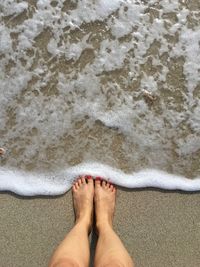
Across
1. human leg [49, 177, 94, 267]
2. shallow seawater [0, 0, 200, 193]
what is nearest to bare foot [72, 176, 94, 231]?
human leg [49, 177, 94, 267]

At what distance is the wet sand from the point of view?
206cm

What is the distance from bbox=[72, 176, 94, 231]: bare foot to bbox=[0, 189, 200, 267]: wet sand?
62 millimetres

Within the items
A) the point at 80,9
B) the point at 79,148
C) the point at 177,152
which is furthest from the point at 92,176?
the point at 80,9

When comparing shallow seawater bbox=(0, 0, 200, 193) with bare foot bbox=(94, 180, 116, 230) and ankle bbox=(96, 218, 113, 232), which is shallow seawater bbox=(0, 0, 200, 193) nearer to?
bare foot bbox=(94, 180, 116, 230)

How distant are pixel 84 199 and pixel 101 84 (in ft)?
1.95

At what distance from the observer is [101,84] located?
2.18 meters

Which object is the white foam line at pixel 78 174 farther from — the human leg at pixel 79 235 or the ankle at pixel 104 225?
the ankle at pixel 104 225

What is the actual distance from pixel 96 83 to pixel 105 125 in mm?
224

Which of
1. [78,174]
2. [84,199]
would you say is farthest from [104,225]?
[78,174]

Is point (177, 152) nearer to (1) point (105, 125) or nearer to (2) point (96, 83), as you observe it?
(1) point (105, 125)

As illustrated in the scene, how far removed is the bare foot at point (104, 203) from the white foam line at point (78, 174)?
0.15 ft

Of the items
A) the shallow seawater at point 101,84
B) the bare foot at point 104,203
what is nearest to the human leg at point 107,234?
the bare foot at point 104,203

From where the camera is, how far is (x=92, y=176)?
7.09 feet

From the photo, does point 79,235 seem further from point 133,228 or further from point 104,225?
point 133,228
